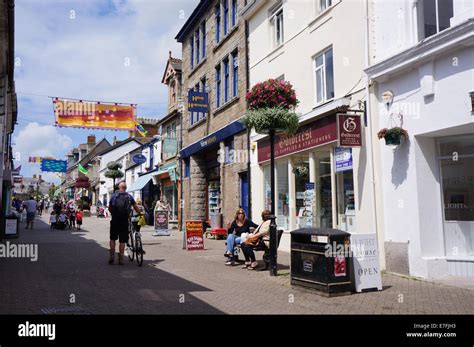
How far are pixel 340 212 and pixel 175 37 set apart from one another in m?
18.6

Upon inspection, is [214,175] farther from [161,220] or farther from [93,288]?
[93,288]

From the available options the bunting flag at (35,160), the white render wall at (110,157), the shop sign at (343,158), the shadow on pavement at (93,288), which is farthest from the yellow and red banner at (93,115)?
the bunting flag at (35,160)

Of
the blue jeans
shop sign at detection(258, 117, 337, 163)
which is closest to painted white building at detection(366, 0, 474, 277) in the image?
shop sign at detection(258, 117, 337, 163)

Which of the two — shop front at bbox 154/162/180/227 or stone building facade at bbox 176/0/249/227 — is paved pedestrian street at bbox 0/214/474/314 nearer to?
stone building facade at bbox 176/0/249/227

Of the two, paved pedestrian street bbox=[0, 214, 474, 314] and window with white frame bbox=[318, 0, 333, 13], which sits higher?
window with white frame bbox=[318, 0, 333, 13]

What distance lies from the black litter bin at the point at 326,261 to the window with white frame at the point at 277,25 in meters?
9.55

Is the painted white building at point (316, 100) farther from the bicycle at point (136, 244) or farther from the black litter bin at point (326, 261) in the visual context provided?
the bicycle at point (136, 244)

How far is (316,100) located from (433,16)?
4.26 meters

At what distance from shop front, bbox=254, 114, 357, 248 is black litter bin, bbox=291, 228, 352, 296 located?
12.0 feet

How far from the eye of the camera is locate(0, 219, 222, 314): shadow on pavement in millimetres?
6301

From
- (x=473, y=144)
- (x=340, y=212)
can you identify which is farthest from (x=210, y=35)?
(x=473, y=144)
